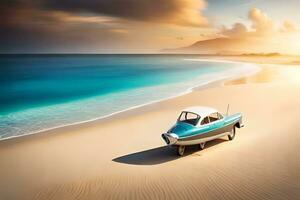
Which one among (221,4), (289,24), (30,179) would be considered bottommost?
(30,179)

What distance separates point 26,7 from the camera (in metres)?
29.9

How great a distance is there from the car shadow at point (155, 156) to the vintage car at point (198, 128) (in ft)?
0.63

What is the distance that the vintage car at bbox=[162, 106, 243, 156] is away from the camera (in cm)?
623

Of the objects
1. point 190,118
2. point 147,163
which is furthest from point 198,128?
point 147,163

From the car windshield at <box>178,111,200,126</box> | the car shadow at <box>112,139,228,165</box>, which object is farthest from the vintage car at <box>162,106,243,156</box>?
the car shadow at <box>112,139,228,165</box>

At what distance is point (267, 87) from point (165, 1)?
9383 mm

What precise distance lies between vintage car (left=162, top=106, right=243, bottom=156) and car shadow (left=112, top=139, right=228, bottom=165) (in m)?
0.19

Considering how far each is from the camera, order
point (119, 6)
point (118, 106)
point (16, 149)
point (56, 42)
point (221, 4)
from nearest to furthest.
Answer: point (16, 149) < point (118, 106) < point (221, 4) < point (119, 6) < point (56, 42)

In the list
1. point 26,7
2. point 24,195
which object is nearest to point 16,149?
point 24,195

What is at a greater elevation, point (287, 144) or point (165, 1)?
point (165, 1)

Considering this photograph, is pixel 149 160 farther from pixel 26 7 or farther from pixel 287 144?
pixel 26 7

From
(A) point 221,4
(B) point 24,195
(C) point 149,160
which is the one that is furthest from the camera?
(A) point 221,4

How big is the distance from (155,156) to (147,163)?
45 centimetres

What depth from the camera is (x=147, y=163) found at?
6129 millimetres
